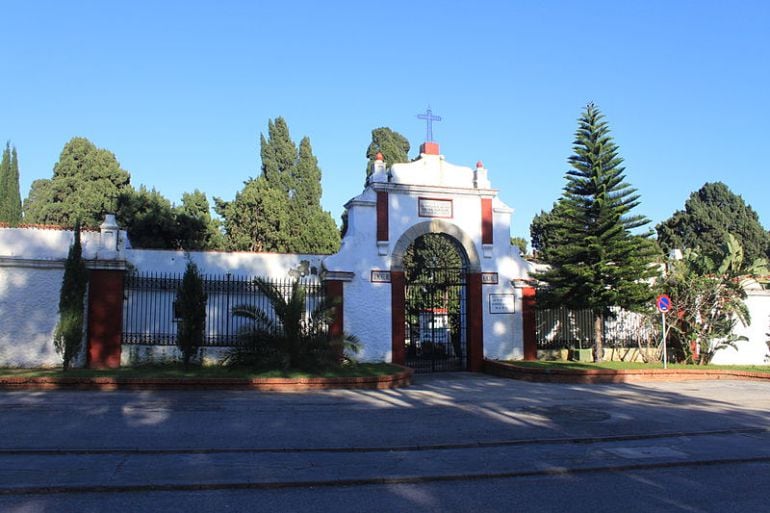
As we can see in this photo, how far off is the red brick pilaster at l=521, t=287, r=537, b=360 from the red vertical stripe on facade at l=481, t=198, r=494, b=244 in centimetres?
194

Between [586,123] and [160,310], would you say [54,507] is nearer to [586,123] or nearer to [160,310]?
[160,310]

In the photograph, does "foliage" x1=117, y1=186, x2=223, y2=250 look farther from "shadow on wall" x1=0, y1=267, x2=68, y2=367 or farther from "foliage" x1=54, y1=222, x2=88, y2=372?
"foliage" x1=54, y1=222, x2=88, y2=372

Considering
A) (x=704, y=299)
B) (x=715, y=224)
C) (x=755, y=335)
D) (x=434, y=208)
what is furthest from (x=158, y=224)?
(x=715, y=224)

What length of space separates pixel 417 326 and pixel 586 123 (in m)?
8.32

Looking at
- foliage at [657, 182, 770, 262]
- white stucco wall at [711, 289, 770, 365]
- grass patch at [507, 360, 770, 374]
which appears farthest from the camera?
foliage at [657, 182, 770, 262]

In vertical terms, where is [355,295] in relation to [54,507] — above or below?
above

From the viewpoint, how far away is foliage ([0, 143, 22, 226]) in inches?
1678

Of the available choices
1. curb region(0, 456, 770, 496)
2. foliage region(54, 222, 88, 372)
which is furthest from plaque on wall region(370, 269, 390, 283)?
curb region(0, 456, 770, 496)

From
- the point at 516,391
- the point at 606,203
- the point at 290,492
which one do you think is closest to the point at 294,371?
the point at 516,391

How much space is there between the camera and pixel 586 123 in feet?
65.4

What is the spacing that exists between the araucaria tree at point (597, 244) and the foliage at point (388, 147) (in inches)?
821

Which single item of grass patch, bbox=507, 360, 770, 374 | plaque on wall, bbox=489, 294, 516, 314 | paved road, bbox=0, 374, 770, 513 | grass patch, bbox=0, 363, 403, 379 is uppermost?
plaque on wall, bbox=489, 294, 516, 314

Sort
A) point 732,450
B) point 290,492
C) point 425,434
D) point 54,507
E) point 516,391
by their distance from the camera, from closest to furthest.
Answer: point 54,507
point 290,492
point 732,450
point 425,434
point 516,391

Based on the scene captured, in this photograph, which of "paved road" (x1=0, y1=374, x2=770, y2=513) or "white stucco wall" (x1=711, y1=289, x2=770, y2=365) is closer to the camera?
"paved road" (x1=0, y1=374, x2=770, y2=513)
